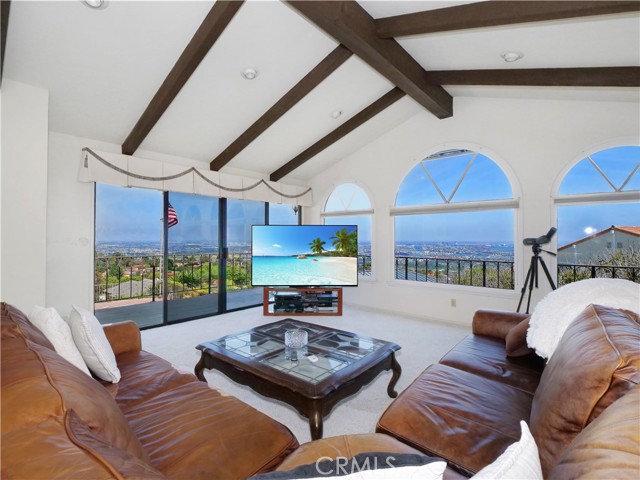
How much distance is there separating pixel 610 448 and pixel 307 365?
1611mm

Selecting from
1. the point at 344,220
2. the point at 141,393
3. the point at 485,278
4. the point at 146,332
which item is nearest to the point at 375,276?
the point at 344,220

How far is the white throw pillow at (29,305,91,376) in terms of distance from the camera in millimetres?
1474

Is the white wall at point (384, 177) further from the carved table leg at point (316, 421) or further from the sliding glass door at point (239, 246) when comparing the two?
the carved table leg at point (316, 421)

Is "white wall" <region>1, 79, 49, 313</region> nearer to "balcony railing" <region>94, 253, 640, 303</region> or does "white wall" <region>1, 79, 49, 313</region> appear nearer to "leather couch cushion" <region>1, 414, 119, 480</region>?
"balcony railing" <region>94, 253, 640, 303</region>

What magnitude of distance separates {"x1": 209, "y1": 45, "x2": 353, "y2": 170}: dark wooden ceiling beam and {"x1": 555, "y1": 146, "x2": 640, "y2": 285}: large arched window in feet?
9.52

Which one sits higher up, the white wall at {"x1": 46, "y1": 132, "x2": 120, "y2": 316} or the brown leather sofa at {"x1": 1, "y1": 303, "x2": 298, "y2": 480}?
the white wall at {"x1": 46, "y1": 132, "x2": 120, "y2": 316}

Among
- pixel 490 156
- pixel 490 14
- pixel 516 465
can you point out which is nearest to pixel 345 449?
pixel 516 465

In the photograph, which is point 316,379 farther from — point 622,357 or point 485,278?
point 485,278

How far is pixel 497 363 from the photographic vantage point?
1927mm

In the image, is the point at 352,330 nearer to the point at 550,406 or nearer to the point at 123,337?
the point at 123,337

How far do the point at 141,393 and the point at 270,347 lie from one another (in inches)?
35.7

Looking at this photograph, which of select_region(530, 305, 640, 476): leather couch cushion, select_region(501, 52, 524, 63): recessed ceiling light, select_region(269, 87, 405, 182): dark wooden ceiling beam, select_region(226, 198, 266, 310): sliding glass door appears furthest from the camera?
select_region(226, 198, 266, 310): sliding glass door

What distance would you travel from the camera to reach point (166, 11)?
2332mm

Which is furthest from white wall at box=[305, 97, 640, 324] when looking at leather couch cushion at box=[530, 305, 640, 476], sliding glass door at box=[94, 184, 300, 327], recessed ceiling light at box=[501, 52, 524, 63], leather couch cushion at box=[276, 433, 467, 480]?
leather couch cushion at box=[276, 433, 467, 480]
